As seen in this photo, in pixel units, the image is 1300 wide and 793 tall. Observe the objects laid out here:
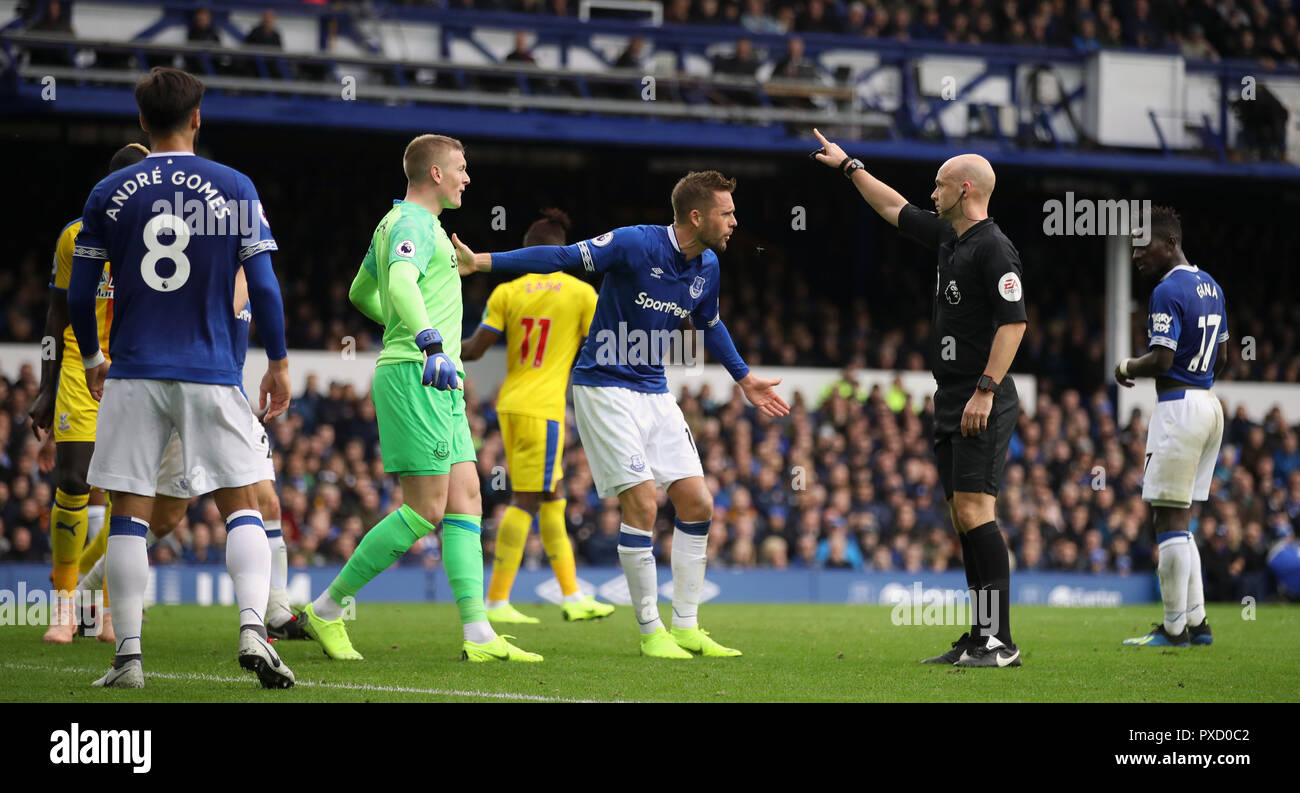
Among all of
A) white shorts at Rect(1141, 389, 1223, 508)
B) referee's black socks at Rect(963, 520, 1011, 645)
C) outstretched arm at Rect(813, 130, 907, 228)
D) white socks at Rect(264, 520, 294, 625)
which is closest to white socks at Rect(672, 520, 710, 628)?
referee's black socks at Rect(963, 520, 1011, 645)

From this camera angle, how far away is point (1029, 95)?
924 inches

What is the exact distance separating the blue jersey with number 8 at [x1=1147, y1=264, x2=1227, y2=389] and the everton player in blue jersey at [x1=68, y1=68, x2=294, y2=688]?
5.53 metres

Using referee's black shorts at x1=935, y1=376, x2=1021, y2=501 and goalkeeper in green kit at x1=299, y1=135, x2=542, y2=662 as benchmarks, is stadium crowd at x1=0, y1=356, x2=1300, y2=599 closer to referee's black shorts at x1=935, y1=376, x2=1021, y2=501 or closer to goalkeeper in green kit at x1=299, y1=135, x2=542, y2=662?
goalkeeper in green kit at x1=299, y1=135, x2=542, y2=662

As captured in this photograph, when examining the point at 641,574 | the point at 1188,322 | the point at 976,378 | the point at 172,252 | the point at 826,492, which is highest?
the point at 172,252

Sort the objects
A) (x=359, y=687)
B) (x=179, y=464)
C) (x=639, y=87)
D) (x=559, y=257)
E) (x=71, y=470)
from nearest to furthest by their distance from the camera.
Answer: (x=359, y=687), (x=179, y=464), (x=559, y=257), (x=71, y=470), (x=639, y=87)

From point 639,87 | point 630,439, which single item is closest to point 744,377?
point 630,439

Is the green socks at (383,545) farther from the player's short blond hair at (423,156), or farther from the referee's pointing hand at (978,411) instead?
the referee's pointing hand at (978,411)

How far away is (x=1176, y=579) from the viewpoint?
8.73m

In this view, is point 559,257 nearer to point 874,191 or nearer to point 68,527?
point 874,191

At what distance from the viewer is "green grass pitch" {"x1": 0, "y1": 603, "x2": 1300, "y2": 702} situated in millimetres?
5695

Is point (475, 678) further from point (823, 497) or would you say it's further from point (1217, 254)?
point (1217, 254)

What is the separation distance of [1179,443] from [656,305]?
358cm

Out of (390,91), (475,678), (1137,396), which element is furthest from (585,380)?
(1137,396)

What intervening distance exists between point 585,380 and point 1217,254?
21.5 meters
